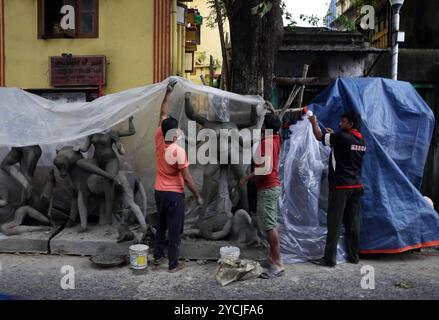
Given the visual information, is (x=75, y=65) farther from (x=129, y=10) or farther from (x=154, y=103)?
(x=154, y=103)

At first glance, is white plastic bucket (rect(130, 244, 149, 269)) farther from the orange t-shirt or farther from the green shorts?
the green shorts

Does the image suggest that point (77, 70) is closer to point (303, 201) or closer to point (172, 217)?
point (172, 217)

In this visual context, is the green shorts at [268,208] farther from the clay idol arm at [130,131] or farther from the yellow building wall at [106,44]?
the yellow building wall at [106,44]

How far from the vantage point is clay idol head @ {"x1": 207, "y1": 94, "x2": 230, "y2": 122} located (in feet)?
19.1

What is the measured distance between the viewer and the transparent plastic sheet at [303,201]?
5453mm

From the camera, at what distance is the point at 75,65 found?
29.9 ft

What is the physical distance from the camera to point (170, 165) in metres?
4.89

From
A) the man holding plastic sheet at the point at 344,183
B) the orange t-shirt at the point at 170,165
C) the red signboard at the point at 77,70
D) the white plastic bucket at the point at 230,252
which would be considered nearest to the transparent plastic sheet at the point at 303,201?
the man holding plastic sheet at the point at 344,183

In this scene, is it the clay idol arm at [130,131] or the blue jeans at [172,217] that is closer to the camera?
the blue jeans at [172,217]

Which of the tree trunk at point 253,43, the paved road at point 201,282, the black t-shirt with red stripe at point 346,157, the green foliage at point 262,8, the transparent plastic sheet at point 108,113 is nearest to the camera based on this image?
the paved road at point 201,282

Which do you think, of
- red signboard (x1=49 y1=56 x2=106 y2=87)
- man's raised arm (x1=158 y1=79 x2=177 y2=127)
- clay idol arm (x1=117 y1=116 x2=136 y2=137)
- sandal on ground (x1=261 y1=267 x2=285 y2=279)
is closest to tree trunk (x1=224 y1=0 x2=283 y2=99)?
man's raised arm (x1=158 y1=79 x2=177 y2=127)

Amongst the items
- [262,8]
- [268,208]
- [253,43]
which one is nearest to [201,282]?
[268,208]

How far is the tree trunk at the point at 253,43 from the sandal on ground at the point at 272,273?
2.47 m

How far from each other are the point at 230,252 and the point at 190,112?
1827 millimetres
